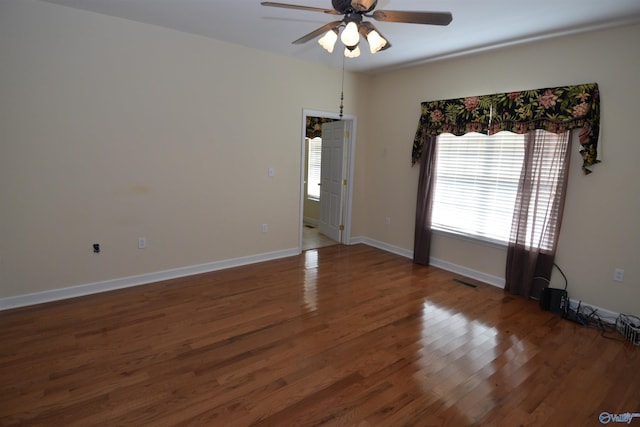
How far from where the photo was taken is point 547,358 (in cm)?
264

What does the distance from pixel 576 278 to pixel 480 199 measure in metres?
1.30

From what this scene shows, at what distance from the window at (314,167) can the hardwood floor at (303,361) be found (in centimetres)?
361

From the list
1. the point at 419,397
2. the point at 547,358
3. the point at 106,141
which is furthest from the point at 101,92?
the point at 547,358

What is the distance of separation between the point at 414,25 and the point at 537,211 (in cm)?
235

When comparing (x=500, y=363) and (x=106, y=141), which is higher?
(x=106, y=141)

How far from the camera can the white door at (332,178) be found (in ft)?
18.6

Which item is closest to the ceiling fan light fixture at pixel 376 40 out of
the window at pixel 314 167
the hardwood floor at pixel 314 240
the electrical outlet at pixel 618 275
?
the electrical outlet at pixel 618 275

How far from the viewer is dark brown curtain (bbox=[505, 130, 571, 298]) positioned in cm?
345

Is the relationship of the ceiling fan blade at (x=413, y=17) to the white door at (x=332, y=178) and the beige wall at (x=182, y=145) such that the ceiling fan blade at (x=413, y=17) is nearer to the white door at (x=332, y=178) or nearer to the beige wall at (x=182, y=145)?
the beige wall at (x=182, y=145)

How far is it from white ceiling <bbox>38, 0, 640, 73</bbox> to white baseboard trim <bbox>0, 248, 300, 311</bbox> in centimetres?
272

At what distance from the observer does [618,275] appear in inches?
126

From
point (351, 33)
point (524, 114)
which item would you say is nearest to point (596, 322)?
point (524, 114)

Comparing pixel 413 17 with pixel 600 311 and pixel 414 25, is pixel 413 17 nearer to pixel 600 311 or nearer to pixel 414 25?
pixel 414 25

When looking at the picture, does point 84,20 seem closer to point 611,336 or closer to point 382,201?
point 382,201
